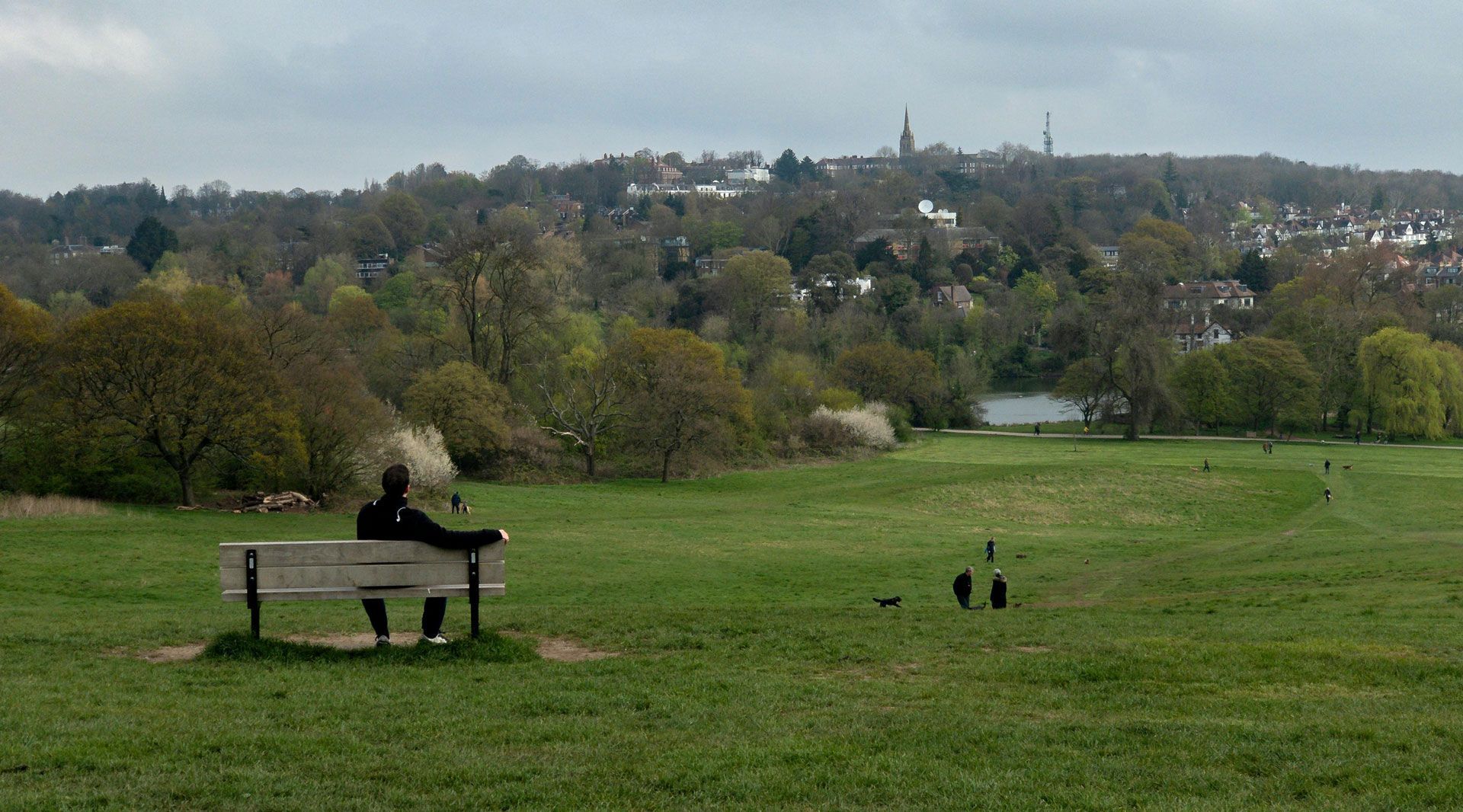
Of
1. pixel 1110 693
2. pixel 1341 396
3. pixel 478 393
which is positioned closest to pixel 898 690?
pixel 1110 693

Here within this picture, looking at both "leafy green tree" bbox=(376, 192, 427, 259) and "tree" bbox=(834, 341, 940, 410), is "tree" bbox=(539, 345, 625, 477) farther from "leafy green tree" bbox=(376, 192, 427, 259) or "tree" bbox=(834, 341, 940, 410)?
"leafy green tree" bbox=(376, 192, 427, 259)

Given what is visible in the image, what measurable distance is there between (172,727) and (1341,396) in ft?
312

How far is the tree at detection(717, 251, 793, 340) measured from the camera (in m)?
116

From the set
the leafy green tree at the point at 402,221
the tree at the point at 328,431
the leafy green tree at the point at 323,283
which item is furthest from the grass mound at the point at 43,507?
the leafy green tree at the point at 402,221

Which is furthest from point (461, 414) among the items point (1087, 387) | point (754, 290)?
point (754, 290)

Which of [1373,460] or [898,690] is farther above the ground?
[898,690]

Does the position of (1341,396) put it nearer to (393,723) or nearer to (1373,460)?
(1373,460)

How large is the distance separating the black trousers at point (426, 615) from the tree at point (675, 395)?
53.0 meters

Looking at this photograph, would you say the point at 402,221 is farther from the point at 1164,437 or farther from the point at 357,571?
the point at 357,571

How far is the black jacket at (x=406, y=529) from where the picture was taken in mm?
11195

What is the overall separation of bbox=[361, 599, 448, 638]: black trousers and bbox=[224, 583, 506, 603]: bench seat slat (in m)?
0.43

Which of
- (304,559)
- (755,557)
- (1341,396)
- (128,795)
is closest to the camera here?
(128,795)

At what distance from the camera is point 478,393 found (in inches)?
2425

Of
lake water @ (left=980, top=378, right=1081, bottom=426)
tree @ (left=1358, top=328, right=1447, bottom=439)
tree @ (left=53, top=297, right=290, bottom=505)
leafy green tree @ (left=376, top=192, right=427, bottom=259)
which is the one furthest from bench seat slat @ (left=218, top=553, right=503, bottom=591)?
leafy green tree @ (left=376, top=192, right=427, bottom=259)
